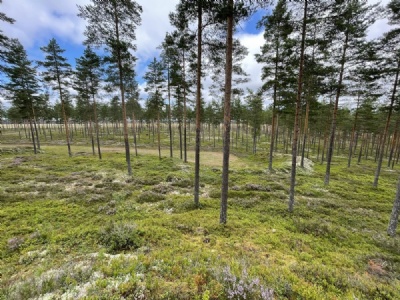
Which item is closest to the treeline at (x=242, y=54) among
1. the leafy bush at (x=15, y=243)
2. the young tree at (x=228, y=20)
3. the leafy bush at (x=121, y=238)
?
the young tree at (x=228, y=20)

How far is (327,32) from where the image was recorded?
29.7 ft

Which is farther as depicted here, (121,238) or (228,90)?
(228,90)

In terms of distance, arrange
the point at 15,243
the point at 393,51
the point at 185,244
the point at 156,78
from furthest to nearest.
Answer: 1. the point at 156,78
2. the point at 393,51
3. the point at 15,243
4. the point at 185,244

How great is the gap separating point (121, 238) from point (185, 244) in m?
2.15

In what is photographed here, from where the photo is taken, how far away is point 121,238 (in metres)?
5.58

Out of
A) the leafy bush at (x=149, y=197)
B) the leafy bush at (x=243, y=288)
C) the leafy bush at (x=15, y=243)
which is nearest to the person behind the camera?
the leafy bush at (x=243, y=288)

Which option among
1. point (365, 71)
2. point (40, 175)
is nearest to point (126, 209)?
point (40, 175)

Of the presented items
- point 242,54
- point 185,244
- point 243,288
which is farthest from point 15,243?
point 242,54

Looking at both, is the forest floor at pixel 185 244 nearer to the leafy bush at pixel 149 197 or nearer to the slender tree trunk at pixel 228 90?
the leafy bush at pixel 149 197

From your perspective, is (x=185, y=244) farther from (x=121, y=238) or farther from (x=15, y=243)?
(x=15, y=243)

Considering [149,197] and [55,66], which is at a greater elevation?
[55,66]

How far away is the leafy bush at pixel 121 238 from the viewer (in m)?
Answer: 5.43

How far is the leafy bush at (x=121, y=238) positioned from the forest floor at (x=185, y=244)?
33mm

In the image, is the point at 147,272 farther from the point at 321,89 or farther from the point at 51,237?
the point at 321,89
